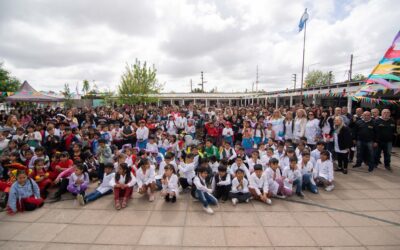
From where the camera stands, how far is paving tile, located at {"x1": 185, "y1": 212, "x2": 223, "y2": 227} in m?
3.42

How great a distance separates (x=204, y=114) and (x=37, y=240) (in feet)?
23.4

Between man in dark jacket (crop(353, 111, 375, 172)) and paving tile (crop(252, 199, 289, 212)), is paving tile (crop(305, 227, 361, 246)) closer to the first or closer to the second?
paving tile (crop(252, 199, 289, 212))

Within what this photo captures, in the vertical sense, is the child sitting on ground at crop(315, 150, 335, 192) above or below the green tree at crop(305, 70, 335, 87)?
below

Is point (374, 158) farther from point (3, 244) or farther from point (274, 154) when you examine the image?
point (3, 244)

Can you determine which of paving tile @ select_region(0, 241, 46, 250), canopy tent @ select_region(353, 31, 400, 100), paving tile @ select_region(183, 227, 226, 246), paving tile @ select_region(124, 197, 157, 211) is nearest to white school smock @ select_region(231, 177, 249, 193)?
paving tile @ select_region(183, 227, 226, 246)

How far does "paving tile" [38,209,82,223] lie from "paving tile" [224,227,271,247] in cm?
291

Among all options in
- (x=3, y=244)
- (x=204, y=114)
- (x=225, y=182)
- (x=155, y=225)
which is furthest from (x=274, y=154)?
(x=3, y=244)

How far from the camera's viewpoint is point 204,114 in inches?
363

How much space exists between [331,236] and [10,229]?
533 centimetres

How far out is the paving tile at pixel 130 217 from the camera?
11.5ft

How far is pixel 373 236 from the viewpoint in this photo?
120 inches

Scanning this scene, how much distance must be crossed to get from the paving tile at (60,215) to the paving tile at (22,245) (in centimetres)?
59

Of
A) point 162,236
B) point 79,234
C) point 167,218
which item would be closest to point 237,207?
point 167,218

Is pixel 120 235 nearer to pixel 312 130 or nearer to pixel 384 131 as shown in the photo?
pixel 312 130
